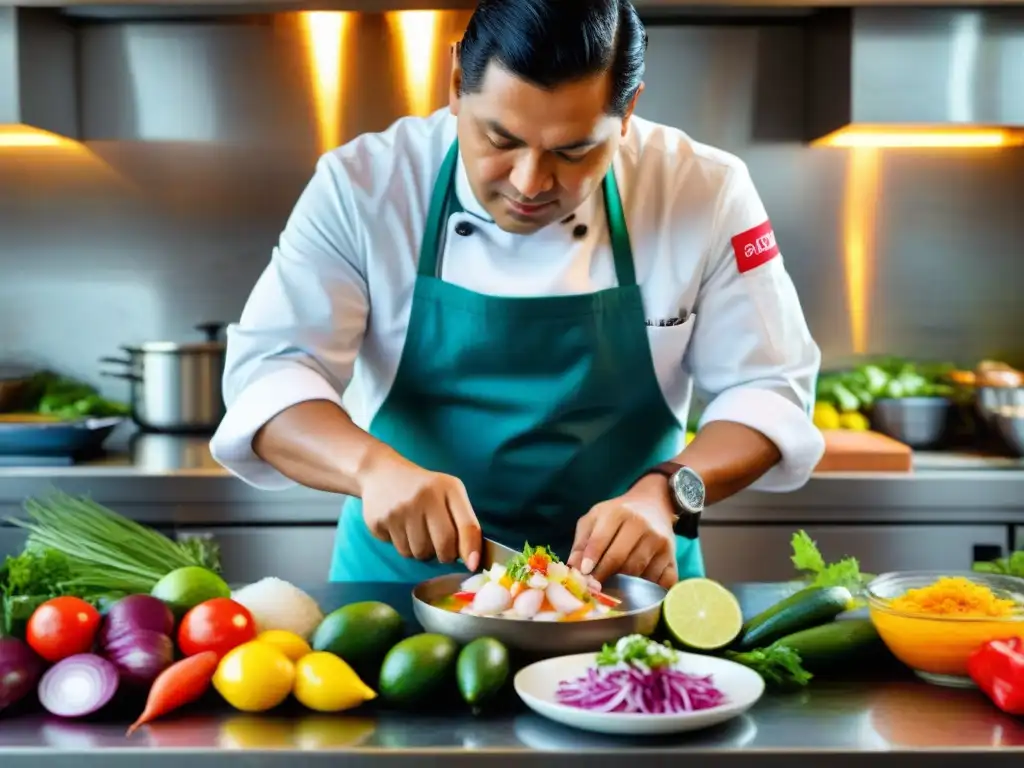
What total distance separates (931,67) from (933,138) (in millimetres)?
462

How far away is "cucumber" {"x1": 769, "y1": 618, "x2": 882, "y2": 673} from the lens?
1.47 metres

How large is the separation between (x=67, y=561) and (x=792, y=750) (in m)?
0.98

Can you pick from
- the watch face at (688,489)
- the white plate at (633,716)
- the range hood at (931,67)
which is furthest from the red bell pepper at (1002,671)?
the range hood at (931,67)

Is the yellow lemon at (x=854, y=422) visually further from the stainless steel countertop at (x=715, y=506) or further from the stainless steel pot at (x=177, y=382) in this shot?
the stainless steel pot at (x=177, y=382)

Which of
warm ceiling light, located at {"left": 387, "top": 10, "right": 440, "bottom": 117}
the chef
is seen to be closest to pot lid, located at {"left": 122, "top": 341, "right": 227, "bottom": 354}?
warm ceiling light, located at {"left": 387, "top": 10, "right": 440, "bottom": 117}

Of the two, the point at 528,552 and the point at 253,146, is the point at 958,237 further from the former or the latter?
the point at 528,552

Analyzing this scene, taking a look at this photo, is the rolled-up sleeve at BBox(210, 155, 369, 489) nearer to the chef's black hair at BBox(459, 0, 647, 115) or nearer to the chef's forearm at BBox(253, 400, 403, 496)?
the chef's forearm at BBox(253, 400, 403, 496)

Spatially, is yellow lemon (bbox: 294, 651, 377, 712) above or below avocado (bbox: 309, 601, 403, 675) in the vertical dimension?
below

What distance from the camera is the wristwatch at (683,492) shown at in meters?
1.74

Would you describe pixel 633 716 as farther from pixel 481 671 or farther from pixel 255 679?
pixel 255 679

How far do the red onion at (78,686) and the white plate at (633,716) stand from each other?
44cm

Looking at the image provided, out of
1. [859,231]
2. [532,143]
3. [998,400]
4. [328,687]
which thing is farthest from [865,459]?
[328,687]

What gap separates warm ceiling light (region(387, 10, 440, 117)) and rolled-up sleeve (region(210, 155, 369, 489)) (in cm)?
168

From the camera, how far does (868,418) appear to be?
357 cm
